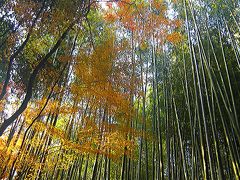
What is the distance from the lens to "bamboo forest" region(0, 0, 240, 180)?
4481 millimetres

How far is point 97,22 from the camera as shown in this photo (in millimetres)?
8156

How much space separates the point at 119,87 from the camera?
25.2 feet

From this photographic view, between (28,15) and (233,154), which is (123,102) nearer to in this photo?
(233,154)

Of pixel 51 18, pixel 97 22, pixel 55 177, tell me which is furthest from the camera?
pixel 97 22

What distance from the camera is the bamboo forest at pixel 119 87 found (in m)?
4.48

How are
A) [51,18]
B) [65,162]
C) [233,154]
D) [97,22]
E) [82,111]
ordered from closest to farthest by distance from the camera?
1. [51,18]
2. [233,154]
3. [65,162]
4. [82,111]
5. [97,22]

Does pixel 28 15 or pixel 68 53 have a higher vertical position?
pixel 68 53

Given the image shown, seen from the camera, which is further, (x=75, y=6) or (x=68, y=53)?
(x=68, y=53)

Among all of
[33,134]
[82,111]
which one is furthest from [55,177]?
[82,111]

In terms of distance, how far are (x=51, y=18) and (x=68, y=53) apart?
264 centimetres

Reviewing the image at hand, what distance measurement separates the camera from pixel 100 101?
690 cm

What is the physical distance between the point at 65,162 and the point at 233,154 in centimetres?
363

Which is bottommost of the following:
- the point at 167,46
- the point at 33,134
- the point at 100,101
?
the point at 33,134

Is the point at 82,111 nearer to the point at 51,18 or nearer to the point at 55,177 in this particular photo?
the point at 55,177
